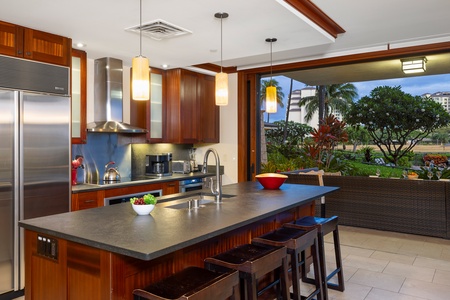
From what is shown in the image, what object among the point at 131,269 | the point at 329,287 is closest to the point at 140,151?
the point at 329,287

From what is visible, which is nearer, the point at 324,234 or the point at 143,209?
the point at 143,209

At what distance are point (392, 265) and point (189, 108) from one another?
137 inches

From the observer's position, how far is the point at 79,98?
4383 millimetres

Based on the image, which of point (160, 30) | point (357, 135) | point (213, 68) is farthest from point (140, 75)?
point (357, 135)

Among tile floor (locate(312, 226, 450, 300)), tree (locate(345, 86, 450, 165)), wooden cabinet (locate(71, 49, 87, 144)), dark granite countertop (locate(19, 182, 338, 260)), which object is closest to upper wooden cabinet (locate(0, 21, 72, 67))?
wooden cabinet (locate(71, 49, 87, 144))

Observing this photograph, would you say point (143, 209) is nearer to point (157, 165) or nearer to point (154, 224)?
point (154, 224)

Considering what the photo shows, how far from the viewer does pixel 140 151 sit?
559 cm

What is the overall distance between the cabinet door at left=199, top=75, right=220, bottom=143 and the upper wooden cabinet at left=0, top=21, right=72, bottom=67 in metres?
2.49

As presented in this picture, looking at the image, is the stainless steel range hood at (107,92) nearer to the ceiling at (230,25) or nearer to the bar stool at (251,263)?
the ceiling at (230,25)

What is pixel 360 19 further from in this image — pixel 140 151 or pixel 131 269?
pixel 140 151


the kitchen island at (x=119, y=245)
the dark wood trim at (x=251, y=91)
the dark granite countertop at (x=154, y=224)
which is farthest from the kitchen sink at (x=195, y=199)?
the dark wood trim at (x=251, y=91)

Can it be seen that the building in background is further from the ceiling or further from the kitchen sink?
the kitchen sink

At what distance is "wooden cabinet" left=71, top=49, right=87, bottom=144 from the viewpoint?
433 cm

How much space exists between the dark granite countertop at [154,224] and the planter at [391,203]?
269cm
